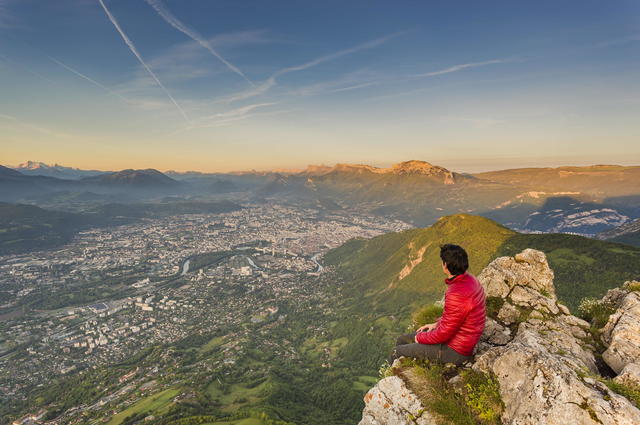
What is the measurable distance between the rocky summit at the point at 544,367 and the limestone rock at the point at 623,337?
1.2 inches

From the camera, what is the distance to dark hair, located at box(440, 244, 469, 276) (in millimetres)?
9922

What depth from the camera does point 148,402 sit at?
295 feet

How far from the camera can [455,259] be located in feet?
32.9

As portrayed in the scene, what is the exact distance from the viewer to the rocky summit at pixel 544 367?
25.5 ft

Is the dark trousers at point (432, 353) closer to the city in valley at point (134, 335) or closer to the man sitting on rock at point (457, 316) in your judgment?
the man sitting on rock at point (457, 316)

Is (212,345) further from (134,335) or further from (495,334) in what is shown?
(495,334)

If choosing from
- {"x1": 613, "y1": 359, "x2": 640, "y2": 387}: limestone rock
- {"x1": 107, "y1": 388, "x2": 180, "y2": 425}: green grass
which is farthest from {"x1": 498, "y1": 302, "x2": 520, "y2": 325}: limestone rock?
{"x1": 107, "y1": 388, "x2": 180, "y2": 425}: green grass

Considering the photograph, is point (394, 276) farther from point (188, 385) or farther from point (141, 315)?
point (141, 315)

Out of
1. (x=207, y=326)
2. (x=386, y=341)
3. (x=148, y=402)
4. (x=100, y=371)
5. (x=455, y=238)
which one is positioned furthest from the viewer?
(x=455, y=238)

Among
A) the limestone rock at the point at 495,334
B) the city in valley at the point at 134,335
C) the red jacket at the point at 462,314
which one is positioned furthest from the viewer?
the city in valley at the point at 134,335

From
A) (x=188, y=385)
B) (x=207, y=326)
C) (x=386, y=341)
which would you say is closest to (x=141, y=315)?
(x=207, y=326)

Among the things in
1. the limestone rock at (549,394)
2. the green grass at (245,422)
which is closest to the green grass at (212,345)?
the green grass at (245,422)

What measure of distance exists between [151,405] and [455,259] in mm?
113135

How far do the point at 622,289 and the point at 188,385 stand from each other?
118 metres
